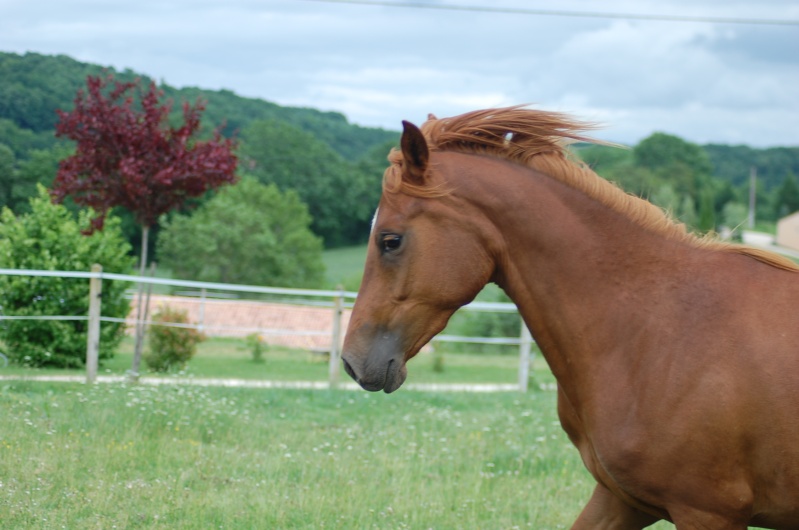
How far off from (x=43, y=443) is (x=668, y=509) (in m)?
4.85

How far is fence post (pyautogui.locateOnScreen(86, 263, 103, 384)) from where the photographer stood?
34.7 feet

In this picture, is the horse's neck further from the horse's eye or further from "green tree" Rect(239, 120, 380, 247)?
"green tree" Rect(239, 120, 380, 247)

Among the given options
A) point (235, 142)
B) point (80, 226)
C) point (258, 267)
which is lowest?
point (258, 267)

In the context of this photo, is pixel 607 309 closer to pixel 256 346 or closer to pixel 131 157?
pixel 131 157

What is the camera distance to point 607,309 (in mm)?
3258

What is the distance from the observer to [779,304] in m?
3.15

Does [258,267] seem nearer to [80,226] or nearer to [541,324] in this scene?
[80,226]

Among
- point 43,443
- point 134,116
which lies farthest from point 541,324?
point 134,116

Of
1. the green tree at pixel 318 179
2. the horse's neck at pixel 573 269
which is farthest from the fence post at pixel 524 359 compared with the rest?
the green tree at pixel 318 179

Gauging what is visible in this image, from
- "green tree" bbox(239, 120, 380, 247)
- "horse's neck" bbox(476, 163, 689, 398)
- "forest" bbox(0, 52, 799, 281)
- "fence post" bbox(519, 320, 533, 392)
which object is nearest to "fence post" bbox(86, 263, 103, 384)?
"forest" bbox(0, 52, 799, 281)

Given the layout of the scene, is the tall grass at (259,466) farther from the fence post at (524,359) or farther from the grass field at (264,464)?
the fence post at (524,359)

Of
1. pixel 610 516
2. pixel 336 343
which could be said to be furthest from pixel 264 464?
pixel 336 343

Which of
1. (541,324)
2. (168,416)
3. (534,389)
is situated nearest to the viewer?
(541,324)

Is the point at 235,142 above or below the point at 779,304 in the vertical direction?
above
